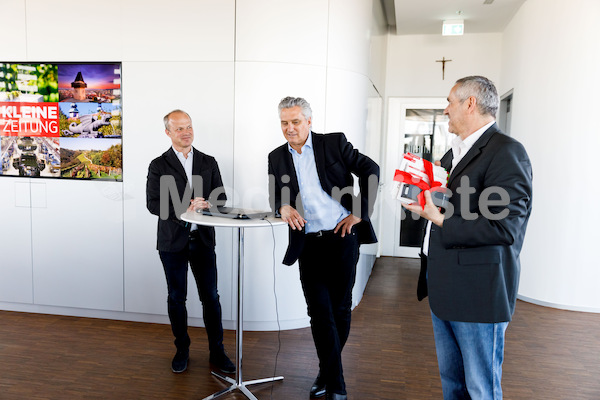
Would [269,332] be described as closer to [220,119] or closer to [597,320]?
[220,119]

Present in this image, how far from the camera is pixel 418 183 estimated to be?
70.9 inches

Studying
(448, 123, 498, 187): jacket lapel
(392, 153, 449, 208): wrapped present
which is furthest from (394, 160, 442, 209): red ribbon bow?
(448, 123, 498, 187): jacket lapel

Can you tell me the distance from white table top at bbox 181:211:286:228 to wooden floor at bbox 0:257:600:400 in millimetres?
1064

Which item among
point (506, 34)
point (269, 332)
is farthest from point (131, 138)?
point (506, 34)

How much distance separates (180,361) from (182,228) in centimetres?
87

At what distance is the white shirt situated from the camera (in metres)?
1.83

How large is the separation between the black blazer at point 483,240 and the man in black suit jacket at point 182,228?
161 centimetres

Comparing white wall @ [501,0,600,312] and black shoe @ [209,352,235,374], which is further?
white wall @ [501,0,600,312]

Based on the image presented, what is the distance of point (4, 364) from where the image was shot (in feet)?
10.1

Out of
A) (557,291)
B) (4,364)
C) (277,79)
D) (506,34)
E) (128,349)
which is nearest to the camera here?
(4,364)

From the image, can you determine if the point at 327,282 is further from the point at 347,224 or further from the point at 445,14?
the point at 445,14

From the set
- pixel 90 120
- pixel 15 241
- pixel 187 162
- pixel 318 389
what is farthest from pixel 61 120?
pixel 318 389

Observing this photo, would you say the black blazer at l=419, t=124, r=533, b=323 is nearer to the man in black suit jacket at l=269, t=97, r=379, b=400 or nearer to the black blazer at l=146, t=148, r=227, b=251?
the man in black suit jacket at l=269, t=97, r=379, b=400

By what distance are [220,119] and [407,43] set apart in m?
3.75
